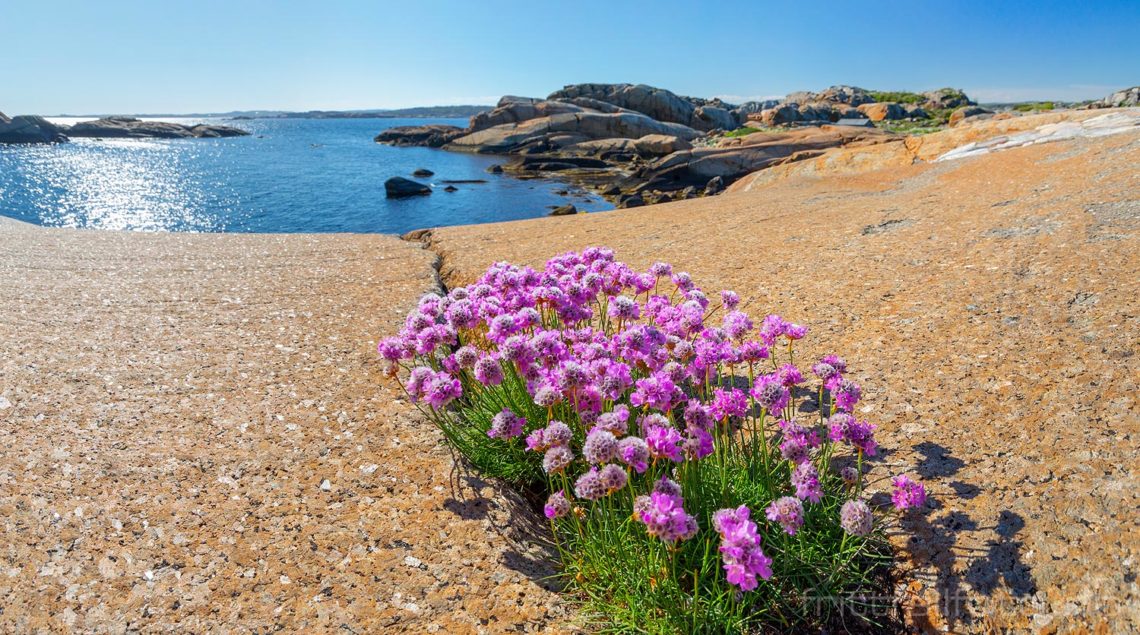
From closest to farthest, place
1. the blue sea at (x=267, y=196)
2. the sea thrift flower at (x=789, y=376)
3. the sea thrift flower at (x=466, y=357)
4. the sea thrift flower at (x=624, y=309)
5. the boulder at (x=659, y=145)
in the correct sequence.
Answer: the sea thrift flower at (x=789, y=376) < the sea thrift flower at (x=466, y=357) < the sea thrift flower at (x=624, y=309) < the blue sea at (x=267, y=196) < the boulder at (x=659, y=145)

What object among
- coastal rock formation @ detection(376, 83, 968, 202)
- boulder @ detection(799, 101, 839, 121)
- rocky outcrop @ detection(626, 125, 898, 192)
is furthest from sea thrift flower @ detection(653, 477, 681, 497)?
boulder @ detection(799, 101, 839, 121)

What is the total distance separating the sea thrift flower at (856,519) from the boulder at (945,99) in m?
99.8

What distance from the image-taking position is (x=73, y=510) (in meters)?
2.88

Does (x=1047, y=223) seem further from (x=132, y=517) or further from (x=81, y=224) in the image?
(x=81, y=224)

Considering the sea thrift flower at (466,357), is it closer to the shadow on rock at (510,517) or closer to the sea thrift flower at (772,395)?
the shadow on rock at (510,517)

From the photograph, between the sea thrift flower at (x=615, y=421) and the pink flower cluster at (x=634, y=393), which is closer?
the pink flower cluster at (x=634, y=393)

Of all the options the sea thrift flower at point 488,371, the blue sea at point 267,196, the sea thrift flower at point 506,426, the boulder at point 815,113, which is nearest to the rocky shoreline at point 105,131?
the blue sea at point 267,196

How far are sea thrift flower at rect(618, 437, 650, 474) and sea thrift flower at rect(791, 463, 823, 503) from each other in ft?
2.06

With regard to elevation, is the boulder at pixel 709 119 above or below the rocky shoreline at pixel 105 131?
below

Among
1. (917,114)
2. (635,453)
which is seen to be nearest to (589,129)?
(917,114)

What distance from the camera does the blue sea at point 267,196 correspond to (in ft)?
100.0

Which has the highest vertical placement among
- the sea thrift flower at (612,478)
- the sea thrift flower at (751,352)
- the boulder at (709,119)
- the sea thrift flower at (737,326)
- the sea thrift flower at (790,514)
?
the boulder at (709,119)

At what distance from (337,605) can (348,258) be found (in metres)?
6.34

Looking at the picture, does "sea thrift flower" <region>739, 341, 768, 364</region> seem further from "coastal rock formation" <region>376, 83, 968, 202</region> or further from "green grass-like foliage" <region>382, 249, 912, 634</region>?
A: "coastal rock formation" <region>376, 83, 968, 202</region>
